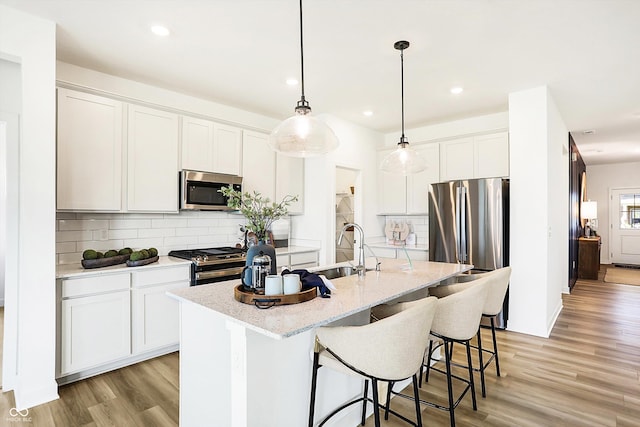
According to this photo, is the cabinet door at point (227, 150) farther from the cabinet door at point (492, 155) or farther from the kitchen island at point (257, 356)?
the cabinet door at point (492, 155)

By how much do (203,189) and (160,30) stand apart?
1.59 m

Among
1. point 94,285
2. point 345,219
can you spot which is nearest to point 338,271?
point 94,285

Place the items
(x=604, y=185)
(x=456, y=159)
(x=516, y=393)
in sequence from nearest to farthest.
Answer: (x=516, y=393)
(x=456, y=159)
(x=604, y=185)

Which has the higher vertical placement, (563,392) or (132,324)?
(132,324)

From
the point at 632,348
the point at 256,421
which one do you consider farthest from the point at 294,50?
the point at 632,348

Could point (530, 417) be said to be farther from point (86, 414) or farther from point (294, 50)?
point (294, 50)

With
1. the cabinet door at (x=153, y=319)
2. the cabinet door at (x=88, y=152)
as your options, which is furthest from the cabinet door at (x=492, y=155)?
the cabinet door at (x=88, y=152)

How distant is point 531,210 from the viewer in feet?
12.3

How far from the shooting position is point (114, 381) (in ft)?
8.93

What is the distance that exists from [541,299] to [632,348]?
860 mm

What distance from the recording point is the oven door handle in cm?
329

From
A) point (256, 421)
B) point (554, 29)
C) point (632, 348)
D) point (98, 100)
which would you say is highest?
point (554, 29)

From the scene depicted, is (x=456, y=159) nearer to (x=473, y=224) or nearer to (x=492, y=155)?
(x=492, y=155)

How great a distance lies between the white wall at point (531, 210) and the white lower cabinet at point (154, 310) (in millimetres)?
3522
